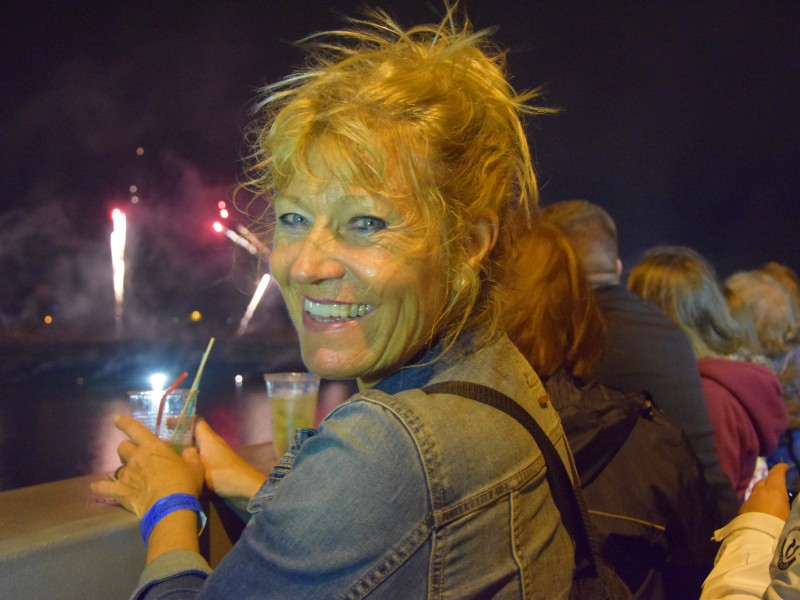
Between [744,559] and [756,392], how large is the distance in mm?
1853

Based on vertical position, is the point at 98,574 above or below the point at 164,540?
below

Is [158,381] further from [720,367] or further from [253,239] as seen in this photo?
[720,367]

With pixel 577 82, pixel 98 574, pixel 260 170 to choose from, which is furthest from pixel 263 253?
pixel 577 82

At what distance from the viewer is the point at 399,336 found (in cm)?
122

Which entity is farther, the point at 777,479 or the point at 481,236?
the point at 777,479

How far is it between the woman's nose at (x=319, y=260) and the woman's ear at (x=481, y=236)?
24 centimetres

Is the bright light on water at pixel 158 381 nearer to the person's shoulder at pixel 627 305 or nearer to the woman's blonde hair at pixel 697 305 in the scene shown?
the person's shoulder at pixel 627 305

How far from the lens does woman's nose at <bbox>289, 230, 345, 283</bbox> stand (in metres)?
1.20

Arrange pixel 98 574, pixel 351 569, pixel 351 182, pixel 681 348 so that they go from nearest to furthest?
pixel 351 569 < pixel 351 182 < pixel 98 574 < pixel 681 348

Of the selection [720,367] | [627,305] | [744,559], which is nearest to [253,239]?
[744,559]

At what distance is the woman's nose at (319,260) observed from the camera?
3.94 feet

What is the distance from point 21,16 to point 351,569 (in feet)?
31.1

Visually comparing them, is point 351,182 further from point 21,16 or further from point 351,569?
point 21,16

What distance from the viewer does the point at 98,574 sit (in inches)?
57.9
